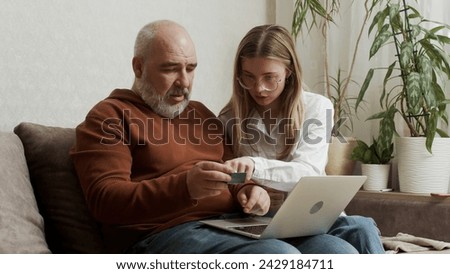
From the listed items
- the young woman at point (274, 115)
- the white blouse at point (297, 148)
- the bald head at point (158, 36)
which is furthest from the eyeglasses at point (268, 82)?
the bald head at point (158, 36)

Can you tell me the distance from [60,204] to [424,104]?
59.6 inches

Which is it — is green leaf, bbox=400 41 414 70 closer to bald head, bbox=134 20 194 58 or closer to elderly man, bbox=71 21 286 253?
elderly man, bbox=71 21 286 253

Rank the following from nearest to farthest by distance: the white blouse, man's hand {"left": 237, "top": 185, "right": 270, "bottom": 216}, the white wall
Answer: man's hand {"left": 237, "top": 185, "right": 270, "bottom": 216}, the white blouse, the white wall

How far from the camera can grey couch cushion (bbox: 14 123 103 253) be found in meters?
1.50

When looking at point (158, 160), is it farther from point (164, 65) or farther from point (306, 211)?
point (306, 211)

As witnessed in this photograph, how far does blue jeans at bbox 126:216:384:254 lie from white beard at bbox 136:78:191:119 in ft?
1.07

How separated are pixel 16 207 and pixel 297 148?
0.79m

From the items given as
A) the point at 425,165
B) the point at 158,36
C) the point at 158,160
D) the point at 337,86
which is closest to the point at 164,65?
the point at 158,36

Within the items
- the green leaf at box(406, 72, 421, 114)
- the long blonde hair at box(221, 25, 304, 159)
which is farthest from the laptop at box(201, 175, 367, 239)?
the green leaf at box(406, 72, 421, 114)

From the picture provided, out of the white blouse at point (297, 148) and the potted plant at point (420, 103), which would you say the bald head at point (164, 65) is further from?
the potted plant at point (420, 103)

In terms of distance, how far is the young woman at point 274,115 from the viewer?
161 centimetres

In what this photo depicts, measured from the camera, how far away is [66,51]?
74.5 inches
